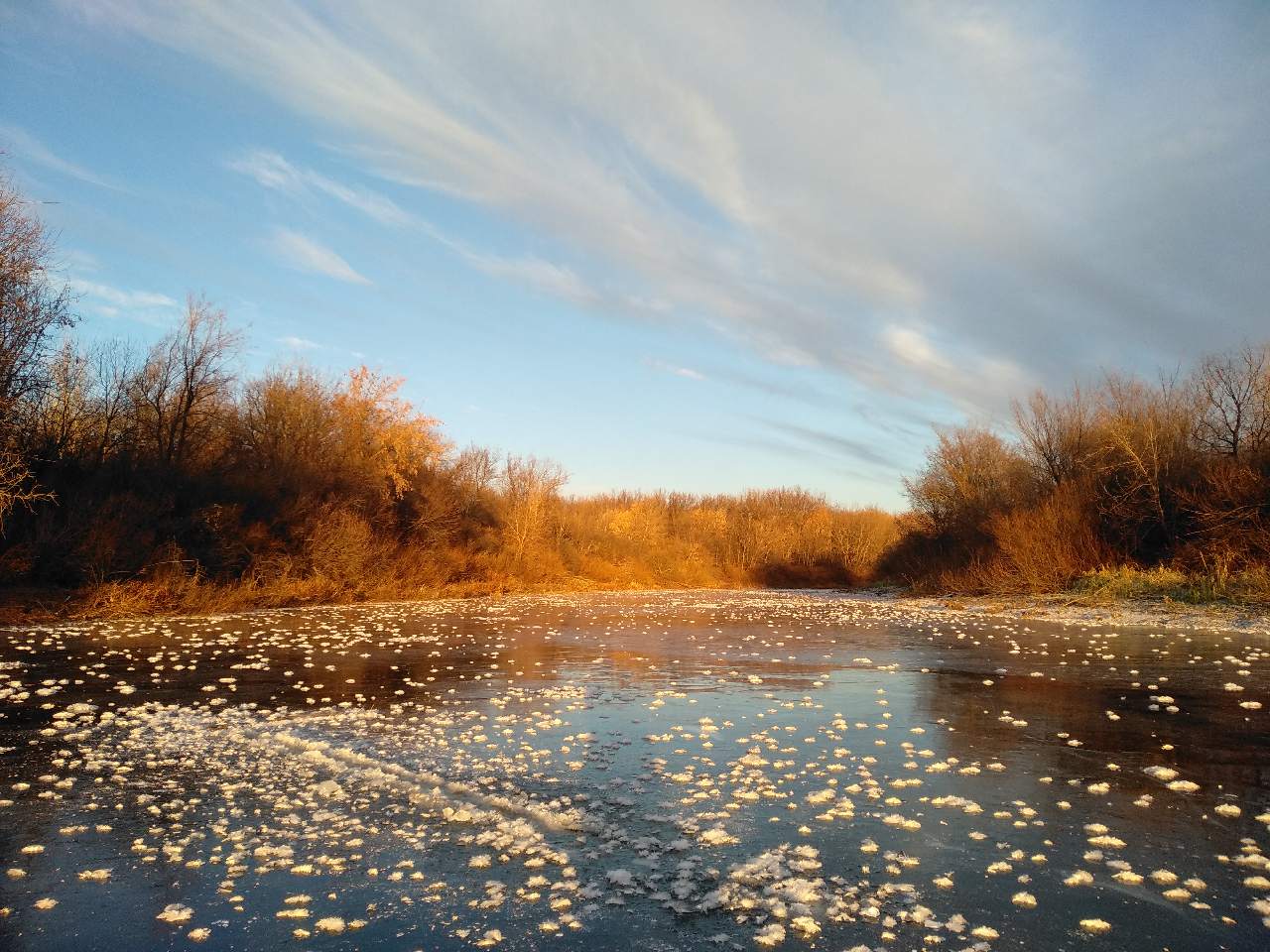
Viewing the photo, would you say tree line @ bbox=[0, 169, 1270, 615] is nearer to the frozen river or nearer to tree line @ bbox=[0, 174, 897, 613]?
tree line @ bbox=[0, 174, 897, 613]

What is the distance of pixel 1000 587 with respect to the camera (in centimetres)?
3703

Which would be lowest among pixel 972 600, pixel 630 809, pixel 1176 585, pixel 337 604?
pixel 337 604

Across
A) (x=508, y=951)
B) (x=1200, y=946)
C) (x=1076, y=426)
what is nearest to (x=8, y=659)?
(x=508, y=951)

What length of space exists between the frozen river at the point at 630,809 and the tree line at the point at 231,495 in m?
12.2

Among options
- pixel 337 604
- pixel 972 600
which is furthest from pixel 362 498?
pixel 972 600

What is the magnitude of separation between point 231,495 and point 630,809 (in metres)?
29.0

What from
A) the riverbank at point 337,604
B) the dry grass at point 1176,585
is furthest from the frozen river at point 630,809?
the dry grass at point 1176,585

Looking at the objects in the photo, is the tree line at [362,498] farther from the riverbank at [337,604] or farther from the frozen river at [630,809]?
the frozen river at [630,809]

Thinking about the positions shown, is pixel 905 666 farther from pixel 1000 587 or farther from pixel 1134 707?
pixel 1000 587

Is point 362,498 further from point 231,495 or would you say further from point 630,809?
point 630,809

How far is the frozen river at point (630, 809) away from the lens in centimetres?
446

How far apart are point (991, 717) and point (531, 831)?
6.98 meters

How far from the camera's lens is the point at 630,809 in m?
6.46

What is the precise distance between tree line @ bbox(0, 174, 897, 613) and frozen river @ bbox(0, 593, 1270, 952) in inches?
482
